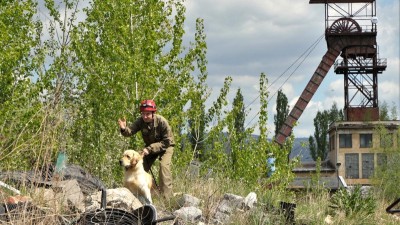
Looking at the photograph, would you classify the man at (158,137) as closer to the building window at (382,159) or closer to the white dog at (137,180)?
the white dog at (137,180)

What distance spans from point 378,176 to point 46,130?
45634 mm

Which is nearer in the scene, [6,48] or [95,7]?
[6,48]

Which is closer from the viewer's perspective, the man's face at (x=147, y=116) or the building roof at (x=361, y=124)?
the man's face at (x=147, y=116)

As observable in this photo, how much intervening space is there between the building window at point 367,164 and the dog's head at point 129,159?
195 ft

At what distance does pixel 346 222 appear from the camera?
41.0 feet

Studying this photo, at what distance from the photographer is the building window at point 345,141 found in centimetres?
7044

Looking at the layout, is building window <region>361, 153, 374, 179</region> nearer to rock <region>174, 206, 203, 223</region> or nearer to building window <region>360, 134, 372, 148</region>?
building window <region>360, 134, 372, 148</region>

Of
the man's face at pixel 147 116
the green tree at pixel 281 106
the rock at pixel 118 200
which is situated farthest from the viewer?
the green tree at pixel 281 106

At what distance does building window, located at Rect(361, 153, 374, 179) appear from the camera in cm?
6888

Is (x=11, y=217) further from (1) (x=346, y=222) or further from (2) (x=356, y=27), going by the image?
(2) (x=356, y=27)

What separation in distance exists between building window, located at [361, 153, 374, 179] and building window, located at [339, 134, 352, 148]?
1.56 metres

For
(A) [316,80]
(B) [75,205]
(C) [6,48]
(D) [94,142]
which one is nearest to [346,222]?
(B) [75,205]

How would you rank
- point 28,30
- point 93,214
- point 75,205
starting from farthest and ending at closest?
point 28,30
point 75,205
point 93,214

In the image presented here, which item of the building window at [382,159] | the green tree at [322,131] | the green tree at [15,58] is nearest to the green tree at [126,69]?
the green tree at [15,58]
